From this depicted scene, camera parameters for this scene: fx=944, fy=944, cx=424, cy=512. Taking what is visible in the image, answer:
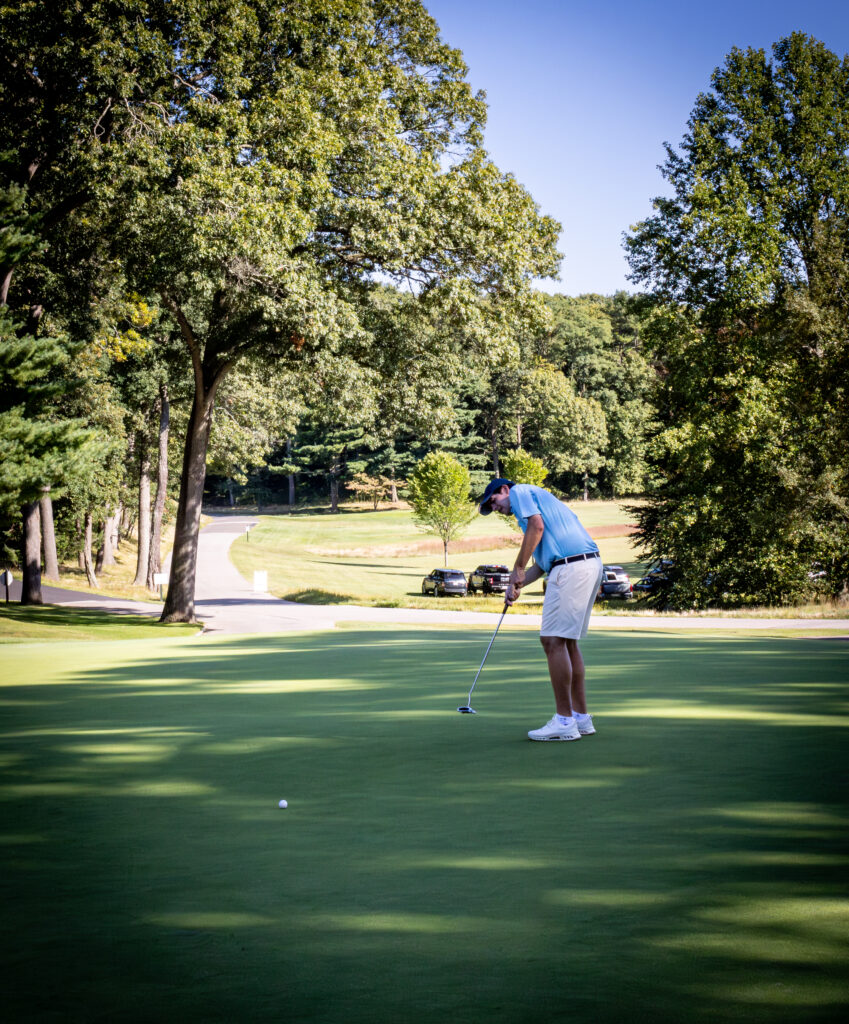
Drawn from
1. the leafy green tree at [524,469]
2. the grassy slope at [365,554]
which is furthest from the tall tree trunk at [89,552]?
the leafy green tree at [524,469]

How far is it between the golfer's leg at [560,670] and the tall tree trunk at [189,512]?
2068 centimetres

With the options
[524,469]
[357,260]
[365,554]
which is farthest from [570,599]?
[365,554]

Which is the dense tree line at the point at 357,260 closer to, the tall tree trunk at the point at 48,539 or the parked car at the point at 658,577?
the tall tree trunk at the point at 48,539

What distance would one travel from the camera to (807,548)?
3306 cm

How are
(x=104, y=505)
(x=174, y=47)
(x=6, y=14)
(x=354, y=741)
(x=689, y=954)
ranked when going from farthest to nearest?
(x=104, y=505) < (x=174, y=47) < (x=6, y=14) < (x=354, y=741) < (x=689, y=954)

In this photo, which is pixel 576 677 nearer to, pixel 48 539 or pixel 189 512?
pixel 189 512

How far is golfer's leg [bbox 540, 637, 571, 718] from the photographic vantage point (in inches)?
271

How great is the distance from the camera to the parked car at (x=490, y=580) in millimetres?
48834

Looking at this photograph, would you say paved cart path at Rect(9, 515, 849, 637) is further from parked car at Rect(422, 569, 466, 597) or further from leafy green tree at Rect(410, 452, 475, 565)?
leafy green tree at Rect(410, 452, 475, 565)

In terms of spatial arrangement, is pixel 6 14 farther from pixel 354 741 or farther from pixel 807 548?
pixel 807 548

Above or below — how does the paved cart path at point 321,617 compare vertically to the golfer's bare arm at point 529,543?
below

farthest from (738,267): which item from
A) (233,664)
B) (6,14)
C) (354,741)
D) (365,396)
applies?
(354,741)

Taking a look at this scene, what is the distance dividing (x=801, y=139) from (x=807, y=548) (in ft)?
51.3

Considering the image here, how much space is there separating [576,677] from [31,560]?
28.9 metres
